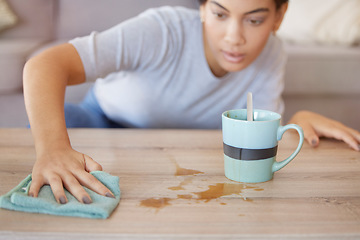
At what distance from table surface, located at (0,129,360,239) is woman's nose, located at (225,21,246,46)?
23 cm

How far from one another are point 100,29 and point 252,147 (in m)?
1.65

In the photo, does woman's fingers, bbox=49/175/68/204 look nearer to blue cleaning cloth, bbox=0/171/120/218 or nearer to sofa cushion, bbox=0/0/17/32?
blue cleaning cloth, bbox=0/171/120/218

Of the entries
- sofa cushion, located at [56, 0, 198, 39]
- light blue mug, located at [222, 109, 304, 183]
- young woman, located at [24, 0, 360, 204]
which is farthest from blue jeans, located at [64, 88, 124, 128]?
sofa cushion, located at [56, 0, 198, 39]

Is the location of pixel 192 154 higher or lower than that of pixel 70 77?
lower

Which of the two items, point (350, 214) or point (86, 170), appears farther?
point (86, 170)

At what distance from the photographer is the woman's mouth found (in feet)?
3.36

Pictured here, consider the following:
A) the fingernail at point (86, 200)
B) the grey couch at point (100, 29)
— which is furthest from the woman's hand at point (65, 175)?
the grey couch at point (100, 29)

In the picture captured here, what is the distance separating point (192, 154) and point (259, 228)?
1.05 ft

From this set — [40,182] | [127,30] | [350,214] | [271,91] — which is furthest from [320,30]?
[40,182]

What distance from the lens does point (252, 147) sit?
26.0 inches

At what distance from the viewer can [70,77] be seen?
938 millimetres

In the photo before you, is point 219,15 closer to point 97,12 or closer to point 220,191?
point 220,191

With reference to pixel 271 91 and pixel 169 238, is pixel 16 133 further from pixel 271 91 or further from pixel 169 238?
pixel 271 91

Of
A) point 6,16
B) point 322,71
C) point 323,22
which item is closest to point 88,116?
point 6,16
